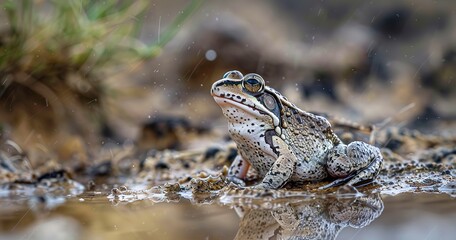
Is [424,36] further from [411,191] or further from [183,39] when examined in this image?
[411,191]

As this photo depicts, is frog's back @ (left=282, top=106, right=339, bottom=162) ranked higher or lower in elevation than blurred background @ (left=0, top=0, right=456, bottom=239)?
lower

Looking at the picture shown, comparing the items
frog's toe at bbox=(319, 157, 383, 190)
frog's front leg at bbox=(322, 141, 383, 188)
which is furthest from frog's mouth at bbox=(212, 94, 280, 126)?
frog's toe at bbox=(319, 157, 383, 190)

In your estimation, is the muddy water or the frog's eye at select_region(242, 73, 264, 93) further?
the frog's eye at select_region(242, 73, 264, 93)

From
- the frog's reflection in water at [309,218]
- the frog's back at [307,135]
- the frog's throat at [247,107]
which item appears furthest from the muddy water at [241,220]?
the frog's throat at [247,107]

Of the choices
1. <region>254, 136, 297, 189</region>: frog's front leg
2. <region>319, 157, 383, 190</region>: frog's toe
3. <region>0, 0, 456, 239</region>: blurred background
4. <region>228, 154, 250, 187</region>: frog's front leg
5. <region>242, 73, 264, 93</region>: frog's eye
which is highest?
<region>0, 0, 456, 239</region>: blurred background

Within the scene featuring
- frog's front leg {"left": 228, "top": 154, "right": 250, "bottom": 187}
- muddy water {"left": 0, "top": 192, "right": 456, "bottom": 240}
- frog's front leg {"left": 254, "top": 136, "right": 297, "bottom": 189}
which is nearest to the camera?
muddy water {"left": 0, "top": 192, "right": 456, "bottom": 240}

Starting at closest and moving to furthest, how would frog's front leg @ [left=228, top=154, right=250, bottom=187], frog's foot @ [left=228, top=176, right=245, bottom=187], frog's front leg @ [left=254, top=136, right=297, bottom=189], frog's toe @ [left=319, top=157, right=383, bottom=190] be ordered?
frog's front leg @ [left=254, top=136, right=297, bottom=189], frog's toe @ [left=319, top=157, right=383, bottom=190], frog's foot @ [left=228, top=176, right=245, bottom=187], frog's front leg @ [left=228, top=154, right=250, bottom=187]

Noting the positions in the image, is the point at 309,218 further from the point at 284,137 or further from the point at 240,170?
the point at 240,170

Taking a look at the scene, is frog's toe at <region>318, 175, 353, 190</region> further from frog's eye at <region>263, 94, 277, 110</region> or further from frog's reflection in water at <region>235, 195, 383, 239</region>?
frog's eye at <region>263, 94, 277, 110</region>
